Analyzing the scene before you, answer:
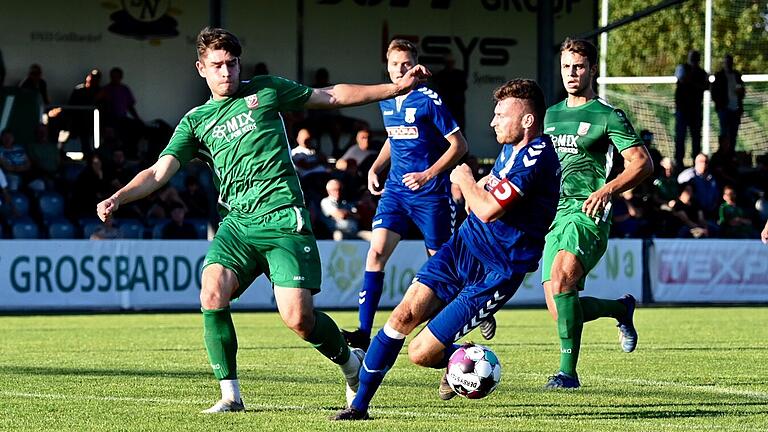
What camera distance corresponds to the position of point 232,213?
7930 mm

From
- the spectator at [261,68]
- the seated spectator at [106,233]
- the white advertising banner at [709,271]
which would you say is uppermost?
the spectator at [261,68]

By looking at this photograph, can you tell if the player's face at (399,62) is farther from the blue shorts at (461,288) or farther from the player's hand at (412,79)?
the blue shorts at (461,288)

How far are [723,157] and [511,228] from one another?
19215 mm

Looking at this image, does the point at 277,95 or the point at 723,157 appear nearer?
the point at 277,95

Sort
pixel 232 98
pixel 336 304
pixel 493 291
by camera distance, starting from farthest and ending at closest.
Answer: pixel 336 304 < pixel 232 98 < pixel 493 291

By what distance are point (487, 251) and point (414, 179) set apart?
2032 mm

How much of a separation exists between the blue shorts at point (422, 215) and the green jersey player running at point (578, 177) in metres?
2.14

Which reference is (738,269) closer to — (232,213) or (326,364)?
(326,364)

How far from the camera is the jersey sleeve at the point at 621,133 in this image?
360 inches

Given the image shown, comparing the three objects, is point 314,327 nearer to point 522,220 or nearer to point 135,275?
point 522,220

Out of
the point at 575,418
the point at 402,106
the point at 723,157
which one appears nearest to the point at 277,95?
the point at 575,418

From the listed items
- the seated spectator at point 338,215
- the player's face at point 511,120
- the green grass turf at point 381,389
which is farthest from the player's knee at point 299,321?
the seated spectator at point 338,215

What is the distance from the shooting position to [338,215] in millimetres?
20547

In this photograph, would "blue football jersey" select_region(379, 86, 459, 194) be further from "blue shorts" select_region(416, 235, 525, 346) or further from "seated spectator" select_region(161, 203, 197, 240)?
"seated spectator" select_region(161, 203, 197, 240)
